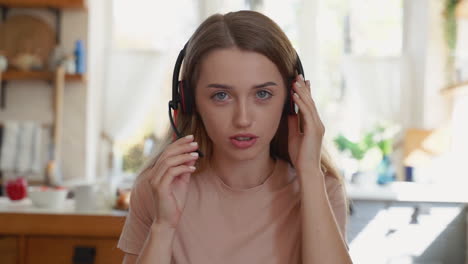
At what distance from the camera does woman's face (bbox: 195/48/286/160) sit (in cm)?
88

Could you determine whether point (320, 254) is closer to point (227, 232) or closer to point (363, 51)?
point (227, 232)

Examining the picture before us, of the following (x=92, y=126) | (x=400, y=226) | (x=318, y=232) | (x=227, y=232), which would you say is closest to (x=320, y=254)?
(x=318, y=232)

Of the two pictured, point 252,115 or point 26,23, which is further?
point 26,23

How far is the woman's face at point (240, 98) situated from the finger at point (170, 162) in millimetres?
61

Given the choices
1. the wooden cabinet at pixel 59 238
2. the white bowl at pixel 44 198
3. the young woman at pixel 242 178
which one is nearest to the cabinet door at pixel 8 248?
the wooden cabinet at pixel 59 238

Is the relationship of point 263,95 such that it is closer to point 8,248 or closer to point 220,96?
point 220,96

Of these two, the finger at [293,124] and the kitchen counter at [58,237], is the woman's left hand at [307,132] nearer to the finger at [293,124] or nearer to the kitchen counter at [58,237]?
the finger at [293,124]

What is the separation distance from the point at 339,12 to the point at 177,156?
3.32 m

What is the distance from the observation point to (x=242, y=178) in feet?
3.34

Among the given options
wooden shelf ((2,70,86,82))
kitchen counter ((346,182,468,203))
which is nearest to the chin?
kitchen counter ((346,182,468,203))

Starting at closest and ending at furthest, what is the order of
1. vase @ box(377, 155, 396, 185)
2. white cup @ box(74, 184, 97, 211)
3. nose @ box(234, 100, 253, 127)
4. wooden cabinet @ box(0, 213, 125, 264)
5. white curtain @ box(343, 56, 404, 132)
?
1. nose @ box(234, 100, 253, 127)
2. wooden cabinet @ box(0, 213, 125, 264)
3. white cup @ box(74, 184, 97, 211)
4. vase @ box(377, 155, 396, 185)
5. white curtain @ box(343, 56, 404, 132)

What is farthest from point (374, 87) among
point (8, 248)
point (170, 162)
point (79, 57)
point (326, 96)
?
point (170, 162)

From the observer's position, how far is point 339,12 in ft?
12.9

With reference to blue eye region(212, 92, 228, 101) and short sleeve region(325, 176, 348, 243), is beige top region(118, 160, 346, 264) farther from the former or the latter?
blue eye region(212, 92, 228, 101)
